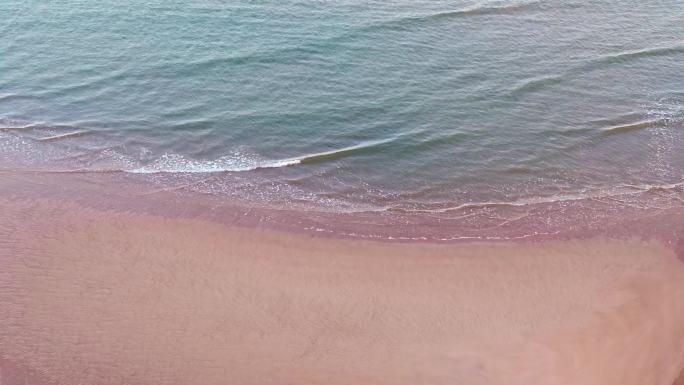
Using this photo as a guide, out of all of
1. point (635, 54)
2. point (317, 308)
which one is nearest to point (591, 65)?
point (635, 54)

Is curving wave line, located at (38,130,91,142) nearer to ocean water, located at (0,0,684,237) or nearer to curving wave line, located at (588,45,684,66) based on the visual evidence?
ocean water, located at (0,0,684,237)

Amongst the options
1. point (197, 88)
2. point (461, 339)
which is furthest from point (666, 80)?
point (197, 88)

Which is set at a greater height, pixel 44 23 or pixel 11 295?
pixel 44 23

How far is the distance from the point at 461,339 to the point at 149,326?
7287 millimetres

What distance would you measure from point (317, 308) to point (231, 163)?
24.5ft

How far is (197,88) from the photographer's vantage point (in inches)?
936

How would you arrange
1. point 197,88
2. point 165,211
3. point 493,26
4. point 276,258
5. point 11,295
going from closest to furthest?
point 11,295
point 276,258
point 165,211
point 197,88
point 493,26

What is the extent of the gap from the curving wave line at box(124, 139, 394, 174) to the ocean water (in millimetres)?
68

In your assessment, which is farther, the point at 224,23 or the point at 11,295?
the point at 224,23

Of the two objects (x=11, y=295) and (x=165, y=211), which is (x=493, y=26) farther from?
(x=11, y=295)

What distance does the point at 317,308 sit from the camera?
14.3 meters

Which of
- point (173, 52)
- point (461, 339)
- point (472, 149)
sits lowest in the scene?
point (461, 339)

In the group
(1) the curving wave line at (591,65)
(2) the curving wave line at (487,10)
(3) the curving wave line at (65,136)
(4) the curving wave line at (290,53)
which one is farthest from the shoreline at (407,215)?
(2) the curving wave line at (487,10)

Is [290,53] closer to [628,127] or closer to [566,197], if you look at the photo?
[566,197]
